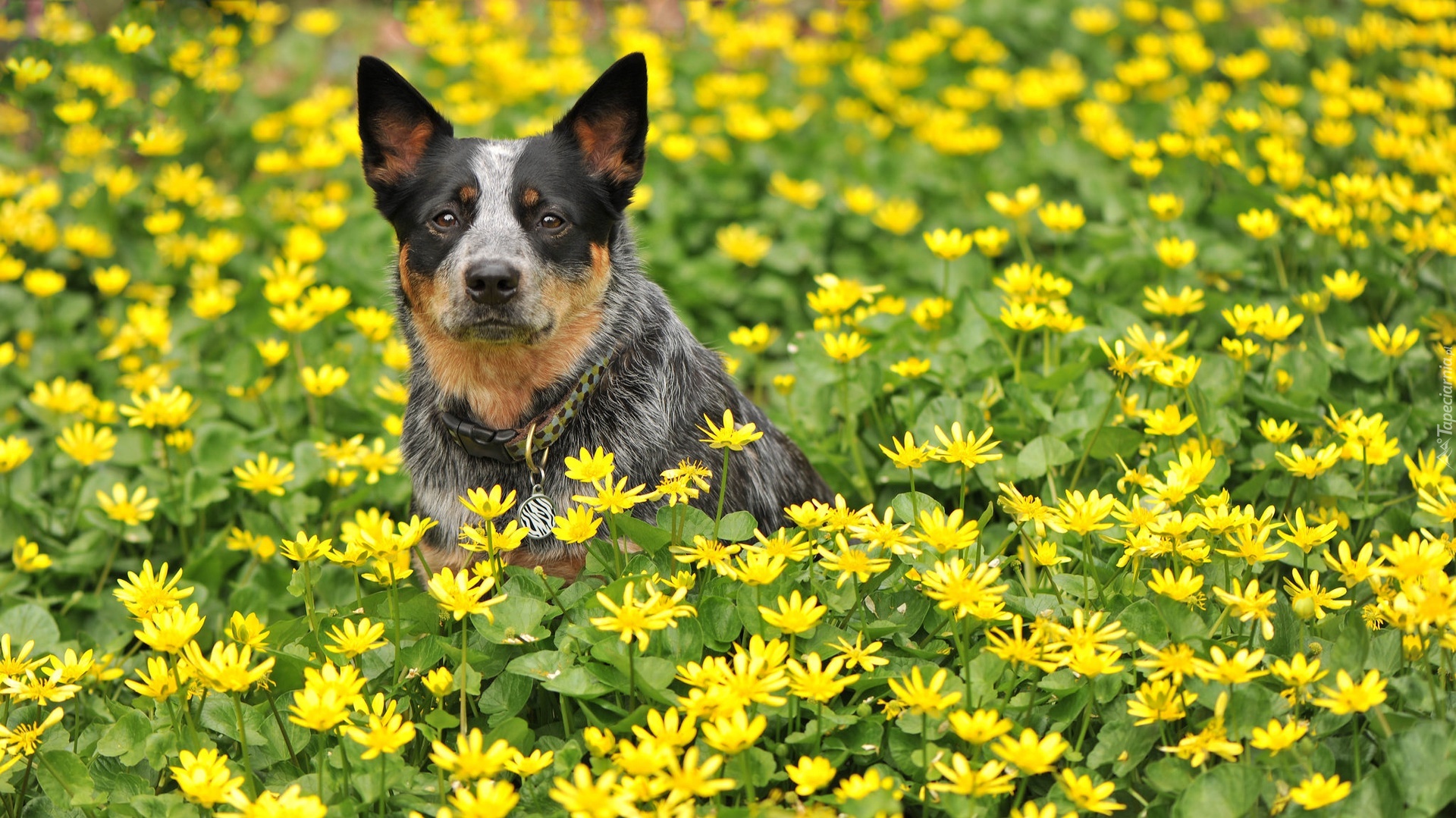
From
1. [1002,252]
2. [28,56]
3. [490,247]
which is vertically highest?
[28,56]

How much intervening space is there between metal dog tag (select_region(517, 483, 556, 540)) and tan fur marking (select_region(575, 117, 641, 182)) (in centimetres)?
126

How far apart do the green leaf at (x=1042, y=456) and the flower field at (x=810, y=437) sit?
0.12 feet

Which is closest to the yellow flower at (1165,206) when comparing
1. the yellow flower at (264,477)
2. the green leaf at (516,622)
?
the green leaf at (516,622)

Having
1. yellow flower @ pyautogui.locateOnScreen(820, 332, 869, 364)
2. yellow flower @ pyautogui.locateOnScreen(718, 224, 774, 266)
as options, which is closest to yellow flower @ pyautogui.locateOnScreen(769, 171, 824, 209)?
yellow flower @ pyautogui.locateOnScreen(718, 224, 774, 266)

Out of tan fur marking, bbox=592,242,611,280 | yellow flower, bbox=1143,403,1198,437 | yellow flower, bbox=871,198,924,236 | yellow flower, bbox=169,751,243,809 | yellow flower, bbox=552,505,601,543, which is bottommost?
yellow flower, bbox=871,198,924,236

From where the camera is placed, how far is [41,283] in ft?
19.8

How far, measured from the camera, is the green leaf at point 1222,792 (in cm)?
279

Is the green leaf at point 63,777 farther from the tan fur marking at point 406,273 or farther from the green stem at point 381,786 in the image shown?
the tan fur marking at point 406,273

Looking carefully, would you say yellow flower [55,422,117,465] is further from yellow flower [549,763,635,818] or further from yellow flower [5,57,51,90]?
yellow flower [549,763,635,818]

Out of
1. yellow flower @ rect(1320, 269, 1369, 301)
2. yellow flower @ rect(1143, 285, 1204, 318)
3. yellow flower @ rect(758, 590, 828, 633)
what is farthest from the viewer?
yellow flower @ rect(1320, 269, 1369, 301)

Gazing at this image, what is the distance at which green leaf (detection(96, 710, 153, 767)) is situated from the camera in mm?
3332

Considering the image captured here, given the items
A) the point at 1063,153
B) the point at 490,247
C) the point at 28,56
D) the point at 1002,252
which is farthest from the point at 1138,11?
the point at 28,56

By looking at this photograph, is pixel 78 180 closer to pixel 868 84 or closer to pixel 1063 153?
pixel 868 84

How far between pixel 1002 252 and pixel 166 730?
16.8ft
